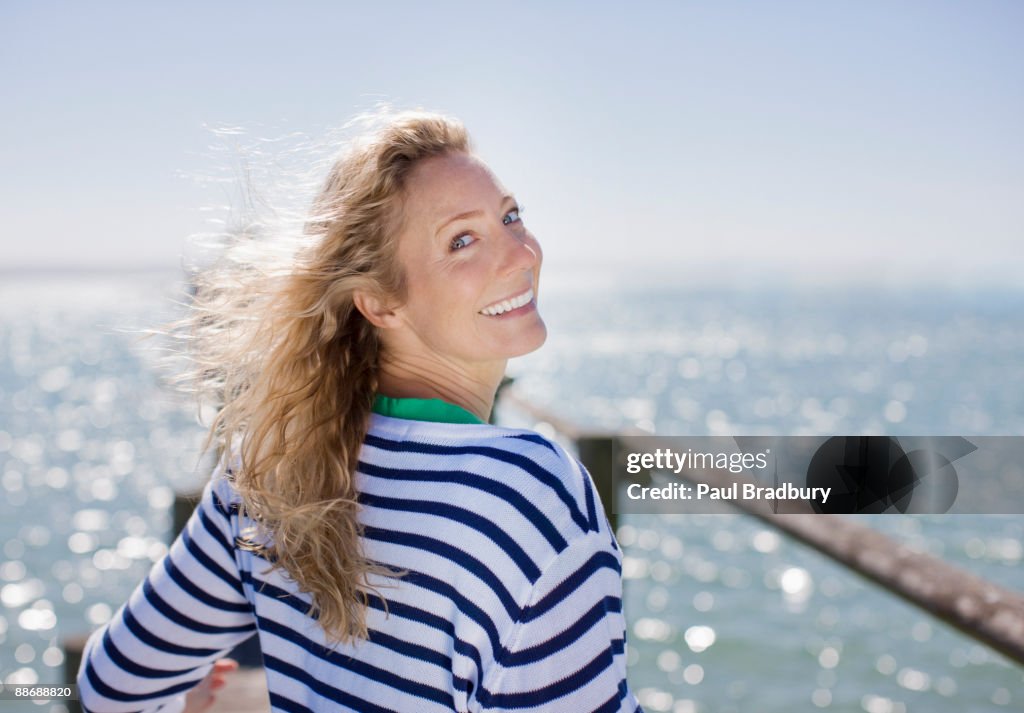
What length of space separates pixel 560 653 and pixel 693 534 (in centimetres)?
1483

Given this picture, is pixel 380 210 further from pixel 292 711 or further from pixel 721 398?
pixel 721 398

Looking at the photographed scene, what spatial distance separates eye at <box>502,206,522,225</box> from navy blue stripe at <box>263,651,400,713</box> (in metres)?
0.75

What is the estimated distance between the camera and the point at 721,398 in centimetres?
3975

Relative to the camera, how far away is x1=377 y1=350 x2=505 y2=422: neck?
4.89 feet

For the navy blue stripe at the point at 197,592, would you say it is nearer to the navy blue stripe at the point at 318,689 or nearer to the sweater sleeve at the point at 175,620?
the sweater sleeve at the point at 175,620

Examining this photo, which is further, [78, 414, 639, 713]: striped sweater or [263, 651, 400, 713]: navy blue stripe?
[263, 651, 400, 713]: navy blue stripe

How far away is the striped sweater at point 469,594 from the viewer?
1.10 metres

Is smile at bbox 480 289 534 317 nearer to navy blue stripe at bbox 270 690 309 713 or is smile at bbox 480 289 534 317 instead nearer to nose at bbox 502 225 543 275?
nose at bbox 502 225 543 275

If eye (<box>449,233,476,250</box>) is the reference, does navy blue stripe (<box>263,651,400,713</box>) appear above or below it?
below

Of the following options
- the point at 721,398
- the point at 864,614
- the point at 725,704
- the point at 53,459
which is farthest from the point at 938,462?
the point at 721,398

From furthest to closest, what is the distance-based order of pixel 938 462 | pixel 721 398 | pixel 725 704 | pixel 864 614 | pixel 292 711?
1. pixel 721 398
2. pixel 864 614
3. pixel 725 704
4. pixel 938 462
5. pixel 292 711

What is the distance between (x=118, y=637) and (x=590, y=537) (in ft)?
2.94

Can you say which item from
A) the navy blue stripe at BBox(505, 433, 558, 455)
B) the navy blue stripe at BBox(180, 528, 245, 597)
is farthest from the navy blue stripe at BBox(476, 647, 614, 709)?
the navy blue stripe at BBox(180, 528, 245, 597)

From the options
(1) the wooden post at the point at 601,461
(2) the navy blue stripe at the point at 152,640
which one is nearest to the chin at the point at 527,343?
(2) the navy blue stripe at the point at 152,640
